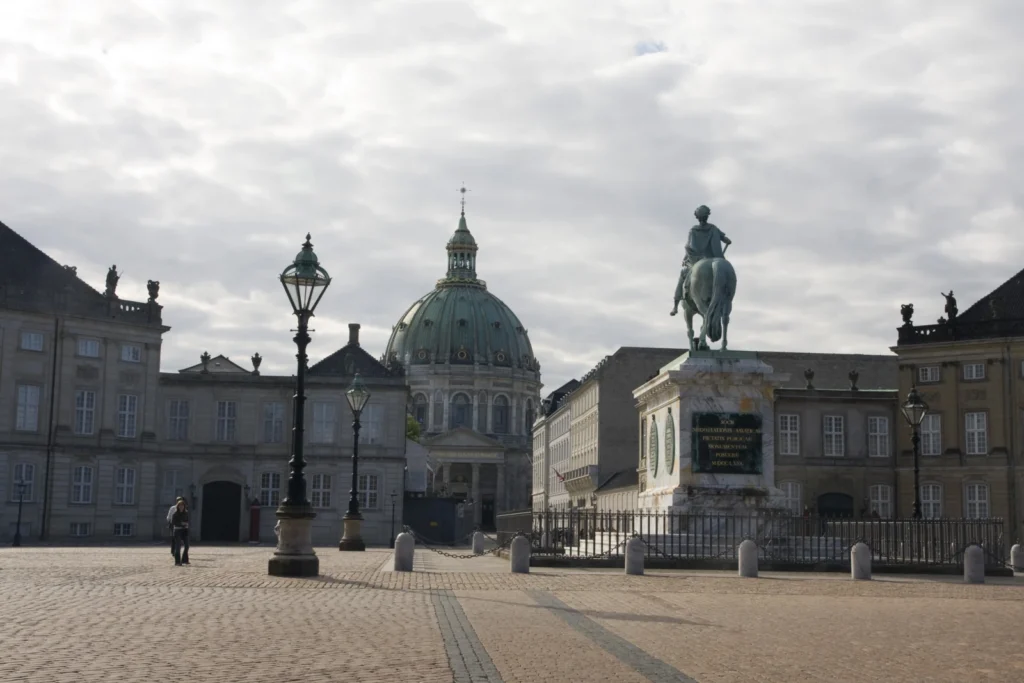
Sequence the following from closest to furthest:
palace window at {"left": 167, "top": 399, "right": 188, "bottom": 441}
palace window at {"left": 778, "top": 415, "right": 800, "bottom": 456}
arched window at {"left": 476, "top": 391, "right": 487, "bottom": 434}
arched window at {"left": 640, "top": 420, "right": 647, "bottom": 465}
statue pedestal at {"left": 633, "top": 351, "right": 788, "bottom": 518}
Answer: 1. statue pedestal at {"left": 633, "top": 351, "right": 788, "bottom": 518}
2. arched window at {"left": 640, "top": 420, "right": 647, "bottom": 465}
3. palace window at {"left": 778, "top": 415, "right": 800, "bottom": 456}
4. palace window at {"left": 167, "top": 399, "right": 188, "bottom": 441}
5. arched window at {"left": 476, "top": 391, "right": 487, "bottom": 434}

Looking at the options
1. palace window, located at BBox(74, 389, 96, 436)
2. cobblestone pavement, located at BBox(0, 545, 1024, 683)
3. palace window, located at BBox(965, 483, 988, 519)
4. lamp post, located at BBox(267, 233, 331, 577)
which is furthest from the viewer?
palace window, located at BBox(74, 389, 96, 436)

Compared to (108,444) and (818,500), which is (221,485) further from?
(818,500)

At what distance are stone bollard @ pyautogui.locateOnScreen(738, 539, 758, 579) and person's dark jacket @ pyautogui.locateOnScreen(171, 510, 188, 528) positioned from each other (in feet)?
42.0

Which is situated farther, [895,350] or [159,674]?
[895,350]

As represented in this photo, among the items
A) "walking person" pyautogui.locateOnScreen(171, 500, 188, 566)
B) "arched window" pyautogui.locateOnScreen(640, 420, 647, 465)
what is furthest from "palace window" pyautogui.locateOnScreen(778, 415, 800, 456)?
"walking person" pyautogui.locateOnScreen(171, 500, 188, 566)

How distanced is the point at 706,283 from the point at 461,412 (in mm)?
158079

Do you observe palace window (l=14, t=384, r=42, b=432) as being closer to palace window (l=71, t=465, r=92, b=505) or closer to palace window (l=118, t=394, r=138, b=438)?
palace window (l=71, t=465, r=92, b=505)

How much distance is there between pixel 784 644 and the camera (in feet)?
48.2

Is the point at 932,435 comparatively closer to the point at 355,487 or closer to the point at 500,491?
the point at 355,487

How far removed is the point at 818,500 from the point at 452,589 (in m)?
49.8

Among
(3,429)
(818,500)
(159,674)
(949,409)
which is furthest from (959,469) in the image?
(159,674)

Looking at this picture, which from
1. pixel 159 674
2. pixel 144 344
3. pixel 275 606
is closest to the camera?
pixel 159 674

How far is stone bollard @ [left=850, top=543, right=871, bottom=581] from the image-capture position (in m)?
27.5

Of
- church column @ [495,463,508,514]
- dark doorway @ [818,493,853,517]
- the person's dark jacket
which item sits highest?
church column @ [495,463,508,514]
